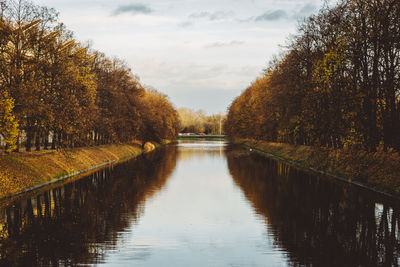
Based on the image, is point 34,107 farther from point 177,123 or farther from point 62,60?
point 177,123

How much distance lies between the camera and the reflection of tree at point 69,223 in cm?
1034

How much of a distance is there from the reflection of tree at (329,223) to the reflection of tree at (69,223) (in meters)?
4.54

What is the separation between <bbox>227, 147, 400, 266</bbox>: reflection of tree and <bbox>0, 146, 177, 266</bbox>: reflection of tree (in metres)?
4.54

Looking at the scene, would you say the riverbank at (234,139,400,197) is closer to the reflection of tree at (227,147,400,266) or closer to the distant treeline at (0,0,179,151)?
the reflection of tree at (227,147,400,266)

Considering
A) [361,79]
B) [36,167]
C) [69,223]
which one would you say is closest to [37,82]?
[36,167]

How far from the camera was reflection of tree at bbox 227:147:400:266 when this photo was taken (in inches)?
406

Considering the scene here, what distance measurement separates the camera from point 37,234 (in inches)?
497

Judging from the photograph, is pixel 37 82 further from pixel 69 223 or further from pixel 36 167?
pixel 69 223

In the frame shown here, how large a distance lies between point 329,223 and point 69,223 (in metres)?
8.00

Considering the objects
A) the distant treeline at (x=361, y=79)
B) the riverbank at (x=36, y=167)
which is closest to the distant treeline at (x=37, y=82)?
the riverbank at (x=36, y=167)

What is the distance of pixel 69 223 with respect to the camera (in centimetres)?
1440

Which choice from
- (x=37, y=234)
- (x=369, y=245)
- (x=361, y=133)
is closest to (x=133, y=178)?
(x=361, y=133)

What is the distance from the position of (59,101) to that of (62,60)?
3474 millimetres

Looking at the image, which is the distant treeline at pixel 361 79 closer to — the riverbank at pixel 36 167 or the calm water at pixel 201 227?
the calm water at pixel 201 227
